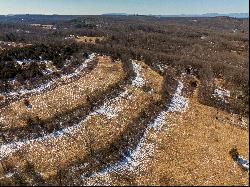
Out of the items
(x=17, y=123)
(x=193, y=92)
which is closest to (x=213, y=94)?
(x=193, y=92)

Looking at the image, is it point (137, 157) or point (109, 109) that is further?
point (109, 109)

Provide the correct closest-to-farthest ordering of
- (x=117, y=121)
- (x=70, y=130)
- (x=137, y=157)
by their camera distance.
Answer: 1. (x=137, y=157)
2. (x=70, y=130)
3. (x=117, y=121)

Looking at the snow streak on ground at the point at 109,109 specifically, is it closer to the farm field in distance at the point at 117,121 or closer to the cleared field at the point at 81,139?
the cleared field at the point at 81,139

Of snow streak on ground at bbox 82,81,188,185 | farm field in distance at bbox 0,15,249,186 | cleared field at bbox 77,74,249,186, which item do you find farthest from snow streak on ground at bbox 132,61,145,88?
cleared field at bbox 77,74,249,186

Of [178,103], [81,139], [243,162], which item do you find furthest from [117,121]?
[243,162]

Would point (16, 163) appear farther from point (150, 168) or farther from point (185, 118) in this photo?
point (185, 118)

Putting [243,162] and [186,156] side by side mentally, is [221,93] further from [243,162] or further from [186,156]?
[186,156]

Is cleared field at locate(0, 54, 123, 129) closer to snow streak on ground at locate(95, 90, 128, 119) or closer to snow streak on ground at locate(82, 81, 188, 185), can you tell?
snow streak on ground at locate(95, 90, 128, 119)
